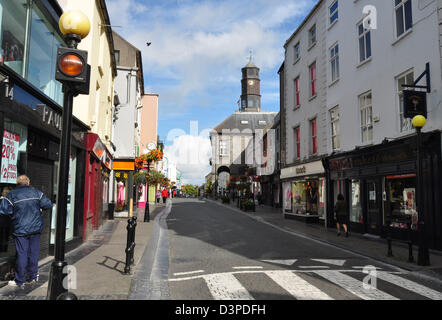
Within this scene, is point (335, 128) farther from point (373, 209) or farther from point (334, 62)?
point (373, 209)

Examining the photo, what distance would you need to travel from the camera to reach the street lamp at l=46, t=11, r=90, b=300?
411cm

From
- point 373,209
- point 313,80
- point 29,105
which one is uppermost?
point 313,80

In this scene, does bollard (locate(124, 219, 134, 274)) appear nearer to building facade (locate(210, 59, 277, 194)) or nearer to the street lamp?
the street lamp

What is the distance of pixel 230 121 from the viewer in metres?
68.6

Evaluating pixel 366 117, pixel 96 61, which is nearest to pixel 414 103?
pixel 366 117

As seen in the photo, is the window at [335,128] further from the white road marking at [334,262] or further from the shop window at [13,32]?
the shop window at [13,32]

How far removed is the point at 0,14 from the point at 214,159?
2338 inches

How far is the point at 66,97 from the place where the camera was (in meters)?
4.44

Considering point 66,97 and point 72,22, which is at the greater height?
point 72,22

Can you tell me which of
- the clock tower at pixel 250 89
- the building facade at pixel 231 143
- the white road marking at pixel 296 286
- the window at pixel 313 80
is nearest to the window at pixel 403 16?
the window at pixel 313 80

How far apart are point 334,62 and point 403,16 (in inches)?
218

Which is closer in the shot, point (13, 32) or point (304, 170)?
point (13, 32)
